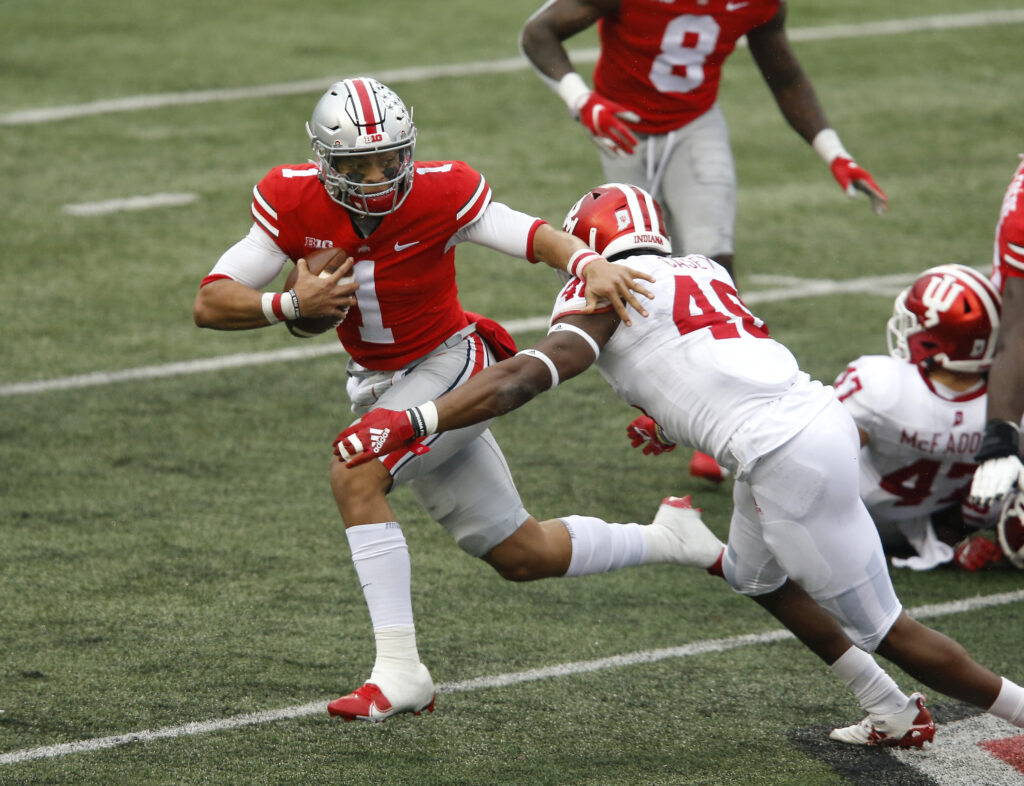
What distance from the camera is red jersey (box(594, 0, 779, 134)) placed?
6.48 m

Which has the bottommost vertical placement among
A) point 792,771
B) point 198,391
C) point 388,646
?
point 198,391

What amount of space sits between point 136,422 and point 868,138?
21.1 feet

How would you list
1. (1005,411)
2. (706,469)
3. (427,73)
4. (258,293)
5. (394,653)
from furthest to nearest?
(427,73) < (706,469) < (1005,411) < (258,293) < (394,653)

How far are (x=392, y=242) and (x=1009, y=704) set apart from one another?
213cm

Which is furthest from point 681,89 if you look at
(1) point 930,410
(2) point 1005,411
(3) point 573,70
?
(2) point 1005,411

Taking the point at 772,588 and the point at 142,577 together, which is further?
the point at 142,577

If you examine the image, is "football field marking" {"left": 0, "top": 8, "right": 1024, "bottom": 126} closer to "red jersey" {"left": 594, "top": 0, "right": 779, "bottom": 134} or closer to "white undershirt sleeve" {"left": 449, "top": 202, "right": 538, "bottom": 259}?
"red jersey" {"left": 594, "top": 0, "right": 779, "bottom": 134}

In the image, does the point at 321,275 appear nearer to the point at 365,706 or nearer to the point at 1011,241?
the point at 365,706

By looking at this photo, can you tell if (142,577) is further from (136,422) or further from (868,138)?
(868,138)

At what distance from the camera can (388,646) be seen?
159 inches

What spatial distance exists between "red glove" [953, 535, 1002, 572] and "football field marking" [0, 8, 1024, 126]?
7.63 meters

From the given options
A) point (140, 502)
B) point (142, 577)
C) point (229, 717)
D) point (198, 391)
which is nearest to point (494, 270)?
point (198, 391)

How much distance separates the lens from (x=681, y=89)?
6.57m

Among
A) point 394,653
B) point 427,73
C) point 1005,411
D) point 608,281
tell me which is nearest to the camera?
point 608,281
